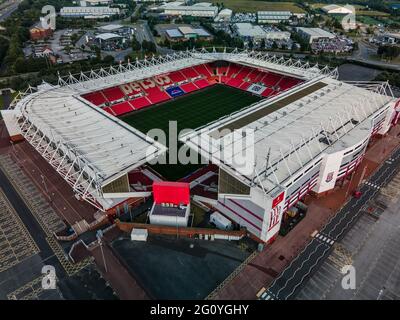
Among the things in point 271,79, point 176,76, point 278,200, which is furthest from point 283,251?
point 176,76

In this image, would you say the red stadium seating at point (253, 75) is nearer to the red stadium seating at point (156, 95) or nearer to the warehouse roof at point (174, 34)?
the red stadium seating at point (156, 95)

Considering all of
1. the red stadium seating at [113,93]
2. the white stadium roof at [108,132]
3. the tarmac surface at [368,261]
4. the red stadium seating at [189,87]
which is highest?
the white stadium roof at [108,132]

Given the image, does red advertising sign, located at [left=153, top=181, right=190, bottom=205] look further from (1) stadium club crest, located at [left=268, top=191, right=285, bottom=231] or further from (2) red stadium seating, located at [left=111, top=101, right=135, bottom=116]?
(2) red stadium seating, located at [left=111, top=101, right=135, bottom=116]

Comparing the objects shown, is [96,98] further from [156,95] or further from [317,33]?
[317,33]

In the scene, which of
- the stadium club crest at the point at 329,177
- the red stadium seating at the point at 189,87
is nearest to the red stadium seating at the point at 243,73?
the red stadium seating at the point at 189,87

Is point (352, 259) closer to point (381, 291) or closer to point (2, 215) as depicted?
point (381, 291)

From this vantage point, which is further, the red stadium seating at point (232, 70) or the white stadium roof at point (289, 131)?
the red stadium seating at point (232, 70)
